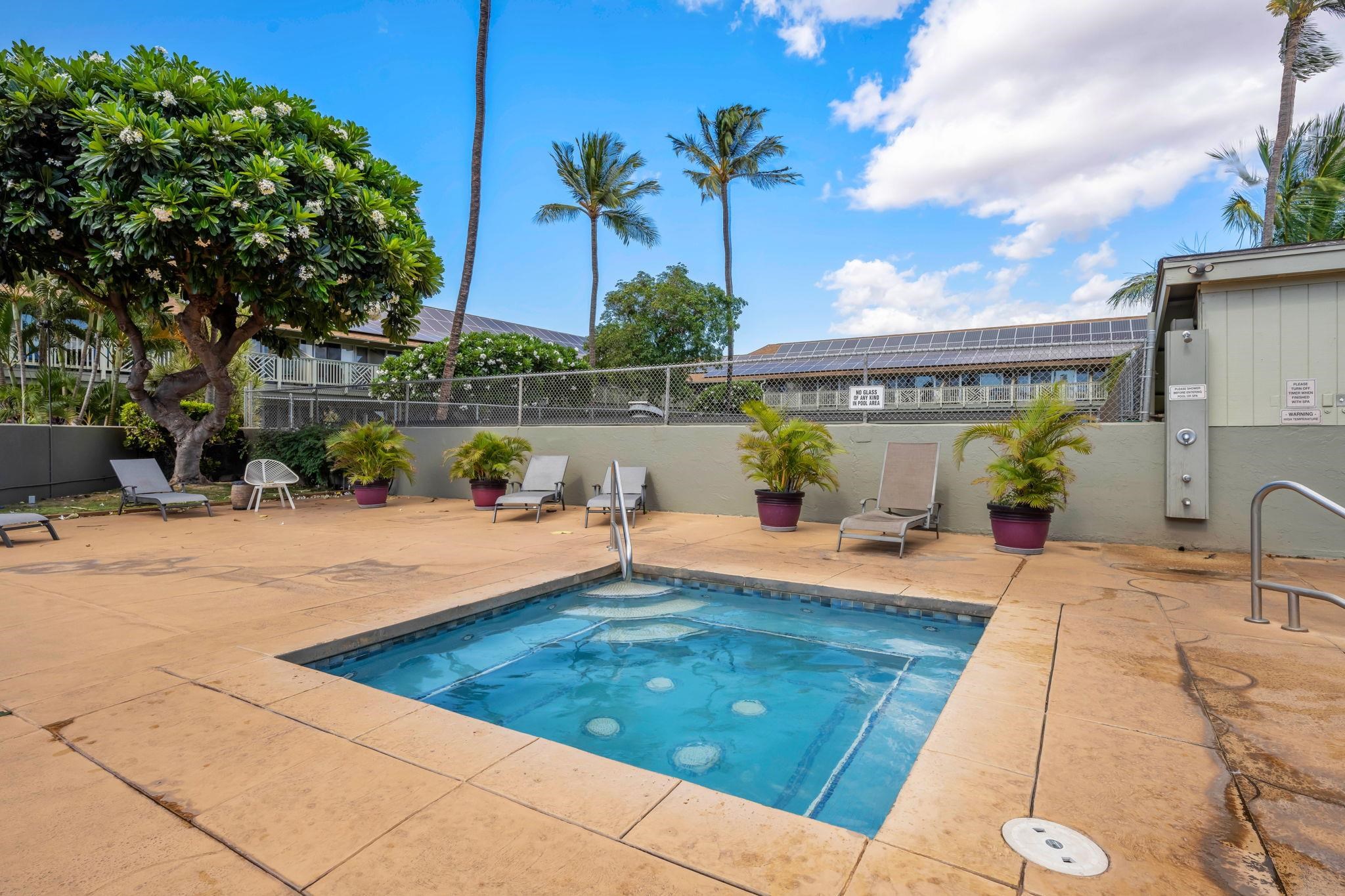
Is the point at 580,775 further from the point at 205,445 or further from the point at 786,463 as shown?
the point at 205,445

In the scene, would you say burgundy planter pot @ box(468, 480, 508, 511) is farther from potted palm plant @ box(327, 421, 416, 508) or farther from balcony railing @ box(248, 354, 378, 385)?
balcony railing @ box(248, 354, 378, 385)

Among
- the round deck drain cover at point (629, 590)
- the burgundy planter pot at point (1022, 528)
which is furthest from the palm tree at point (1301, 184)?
the round deck drain cover at point (629, 590)

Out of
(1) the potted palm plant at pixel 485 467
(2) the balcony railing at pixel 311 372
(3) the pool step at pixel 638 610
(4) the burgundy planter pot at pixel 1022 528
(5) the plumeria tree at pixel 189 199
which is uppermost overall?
(5) the plumeria tree at pixel 189 199

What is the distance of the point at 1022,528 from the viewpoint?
6.64 meters

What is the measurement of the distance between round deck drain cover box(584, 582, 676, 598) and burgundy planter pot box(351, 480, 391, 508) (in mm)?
7246

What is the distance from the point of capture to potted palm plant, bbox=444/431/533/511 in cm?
1089

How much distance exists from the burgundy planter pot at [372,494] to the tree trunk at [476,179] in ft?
10.9

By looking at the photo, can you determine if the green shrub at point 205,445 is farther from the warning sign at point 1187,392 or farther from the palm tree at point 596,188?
the warning sign at point 1187,392

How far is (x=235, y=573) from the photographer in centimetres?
577

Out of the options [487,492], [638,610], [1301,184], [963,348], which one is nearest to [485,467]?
[487,492]

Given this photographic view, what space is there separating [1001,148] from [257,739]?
23.6m

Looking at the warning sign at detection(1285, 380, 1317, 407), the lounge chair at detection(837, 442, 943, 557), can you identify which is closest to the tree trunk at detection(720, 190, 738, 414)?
the lounge chair at detection(837, 442, 943, 557)

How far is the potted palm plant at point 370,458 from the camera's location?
1148 cm

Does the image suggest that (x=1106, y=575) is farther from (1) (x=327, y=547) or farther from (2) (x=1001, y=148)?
(2) (x=1001, y=148)
